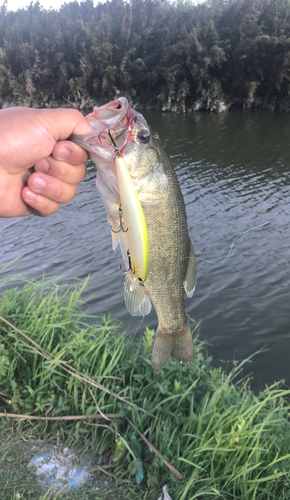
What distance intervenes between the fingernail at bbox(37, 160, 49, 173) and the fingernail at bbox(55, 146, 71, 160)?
4.4 inches

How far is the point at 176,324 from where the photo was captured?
2117 millimetres

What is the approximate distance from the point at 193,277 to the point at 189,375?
1579 mm

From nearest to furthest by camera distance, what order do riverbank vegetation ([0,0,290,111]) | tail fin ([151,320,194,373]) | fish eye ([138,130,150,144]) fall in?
fish eye ([138,130,150,144]), tail fin ([151,320,194,373]), riverbank vegetation ([0,0,290,111])

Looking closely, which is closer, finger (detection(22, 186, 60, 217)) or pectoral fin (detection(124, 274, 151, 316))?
pectoral fin (detection(124, 274, 151, 316))

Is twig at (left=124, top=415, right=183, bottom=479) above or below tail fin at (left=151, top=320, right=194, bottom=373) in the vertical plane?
below

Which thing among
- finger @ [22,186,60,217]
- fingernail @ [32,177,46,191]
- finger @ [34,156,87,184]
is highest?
finger @ [34,156,87,184]

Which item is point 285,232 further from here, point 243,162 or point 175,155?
point 175,155

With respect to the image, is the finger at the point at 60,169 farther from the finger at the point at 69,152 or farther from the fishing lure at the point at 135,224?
the fishing lure at the point at 135,224

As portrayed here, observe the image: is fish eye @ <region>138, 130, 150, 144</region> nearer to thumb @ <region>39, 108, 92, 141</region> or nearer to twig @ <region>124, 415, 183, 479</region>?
thumb @ <region>39, 108, 92, 141</region>

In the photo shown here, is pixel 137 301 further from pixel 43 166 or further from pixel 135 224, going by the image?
pixel 43 166

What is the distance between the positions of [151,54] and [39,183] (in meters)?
48.9

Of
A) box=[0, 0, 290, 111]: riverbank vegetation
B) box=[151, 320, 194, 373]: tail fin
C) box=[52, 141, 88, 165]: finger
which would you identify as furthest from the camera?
box=[0, 0, 290, 111]: riverbank vegetation

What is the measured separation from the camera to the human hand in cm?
168

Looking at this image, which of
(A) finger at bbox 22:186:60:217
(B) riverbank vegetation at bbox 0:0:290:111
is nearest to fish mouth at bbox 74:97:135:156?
(A) finger at bbox 22:186:60:217
